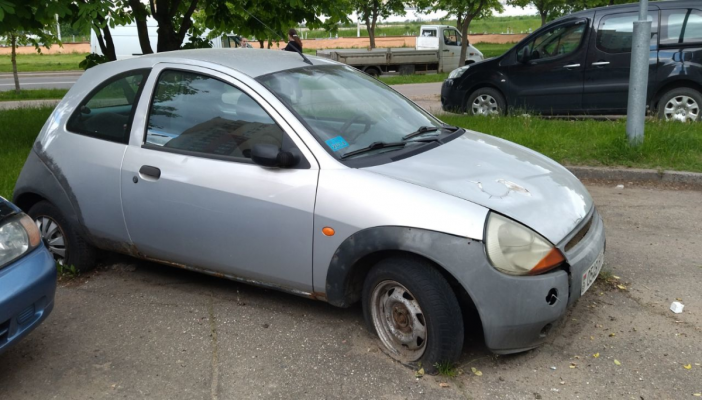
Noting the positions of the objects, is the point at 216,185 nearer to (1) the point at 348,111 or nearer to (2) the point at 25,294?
(1) the point at 348,111

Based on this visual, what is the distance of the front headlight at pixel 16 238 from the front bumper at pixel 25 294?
0.04m

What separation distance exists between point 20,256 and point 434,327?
2.15m

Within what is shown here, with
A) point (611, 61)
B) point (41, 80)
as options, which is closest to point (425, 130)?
point (611, 61)

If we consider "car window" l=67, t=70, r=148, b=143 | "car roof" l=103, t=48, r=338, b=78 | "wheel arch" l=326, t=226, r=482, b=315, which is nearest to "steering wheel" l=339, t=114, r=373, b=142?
"car roof" l=103, t=48, r=338, b=78

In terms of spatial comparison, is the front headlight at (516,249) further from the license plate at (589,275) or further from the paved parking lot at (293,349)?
the paved parking lot at (293,349)

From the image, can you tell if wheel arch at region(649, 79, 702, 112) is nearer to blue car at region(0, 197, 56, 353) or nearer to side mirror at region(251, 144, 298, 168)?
side mirror at region(251, 144, 298, 168)

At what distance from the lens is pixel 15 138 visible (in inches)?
390

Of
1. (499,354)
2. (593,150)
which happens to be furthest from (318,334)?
(593,150)

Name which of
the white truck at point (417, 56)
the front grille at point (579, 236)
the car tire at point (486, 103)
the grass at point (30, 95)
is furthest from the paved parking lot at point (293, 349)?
the white truck at point (417, 56)

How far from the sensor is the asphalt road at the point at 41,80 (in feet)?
78.3

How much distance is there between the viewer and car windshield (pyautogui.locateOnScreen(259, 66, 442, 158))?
418 centimetres

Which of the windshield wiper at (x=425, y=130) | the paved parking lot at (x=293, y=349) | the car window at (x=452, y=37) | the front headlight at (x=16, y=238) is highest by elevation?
the car window at (x=452, y=37)

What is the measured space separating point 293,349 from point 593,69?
8134 mm

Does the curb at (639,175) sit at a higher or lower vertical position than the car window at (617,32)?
lower
